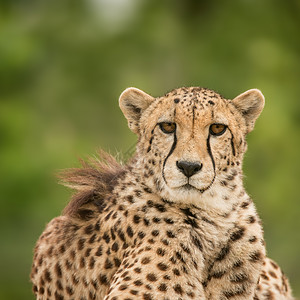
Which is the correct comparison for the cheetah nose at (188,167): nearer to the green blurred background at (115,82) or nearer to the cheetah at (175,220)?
the cheetah at (175,220)

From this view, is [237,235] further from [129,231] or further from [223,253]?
[129,231]

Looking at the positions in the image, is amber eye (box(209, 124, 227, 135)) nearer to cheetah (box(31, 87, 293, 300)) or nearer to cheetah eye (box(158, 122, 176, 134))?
cheetah (box(31, 87, 293, 300))

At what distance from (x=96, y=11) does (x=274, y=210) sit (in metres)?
5.62

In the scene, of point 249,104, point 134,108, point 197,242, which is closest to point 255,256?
point 197,242

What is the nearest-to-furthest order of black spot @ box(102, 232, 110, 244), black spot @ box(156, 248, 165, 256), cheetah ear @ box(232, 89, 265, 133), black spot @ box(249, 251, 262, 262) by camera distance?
black spot @ box(156, 248, 165, 256)
black spot @ box(249, 251, 262, 262)
black spot @ box(102, 232, 110, 244)
cheetah ear @ box(232, 89, 265, 133)

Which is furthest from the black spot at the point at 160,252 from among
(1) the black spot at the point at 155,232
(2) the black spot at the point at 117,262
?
(2) the black spot at the point at 117,262

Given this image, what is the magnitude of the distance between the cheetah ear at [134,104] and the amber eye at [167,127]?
36 cm

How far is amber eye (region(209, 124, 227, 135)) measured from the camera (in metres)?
4.94

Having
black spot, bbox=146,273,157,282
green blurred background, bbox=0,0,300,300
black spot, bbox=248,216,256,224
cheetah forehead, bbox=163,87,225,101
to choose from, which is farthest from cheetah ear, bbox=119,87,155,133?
green blurred background, bbox=0,0,300,300

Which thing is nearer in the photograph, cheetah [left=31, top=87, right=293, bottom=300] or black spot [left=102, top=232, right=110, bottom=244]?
cheetah [left=31, top=87, right=293, bottom=300]

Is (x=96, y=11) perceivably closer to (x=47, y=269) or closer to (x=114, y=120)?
(x=114, y=120)

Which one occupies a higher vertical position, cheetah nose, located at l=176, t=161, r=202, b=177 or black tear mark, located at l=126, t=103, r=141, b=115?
black tear mark, located at l=126, t=103, r=141, b=115

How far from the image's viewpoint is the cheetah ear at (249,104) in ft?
17.5

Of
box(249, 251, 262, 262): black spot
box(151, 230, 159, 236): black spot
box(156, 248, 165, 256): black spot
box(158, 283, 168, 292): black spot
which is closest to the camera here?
box(158, 283, 168, 292): black spot
